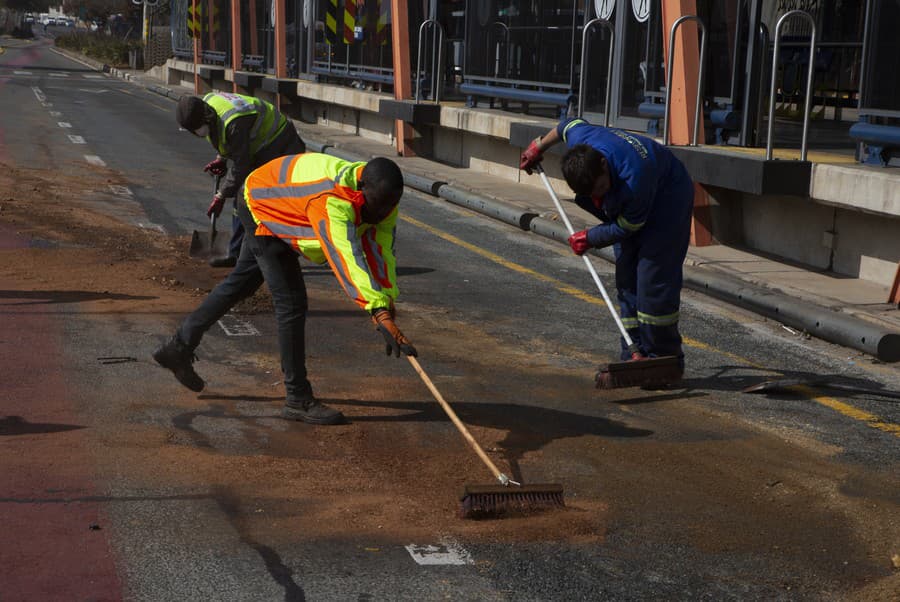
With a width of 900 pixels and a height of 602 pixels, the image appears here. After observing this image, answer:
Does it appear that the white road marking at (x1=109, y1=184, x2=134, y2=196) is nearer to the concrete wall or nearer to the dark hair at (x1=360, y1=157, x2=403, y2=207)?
the concrete wall

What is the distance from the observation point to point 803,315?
8.68 meters

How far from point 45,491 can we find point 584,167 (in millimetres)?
3187

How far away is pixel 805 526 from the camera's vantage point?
495 cm

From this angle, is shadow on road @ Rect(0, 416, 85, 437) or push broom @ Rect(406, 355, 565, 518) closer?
push broom @ Rect(406, 355, 565, 518)

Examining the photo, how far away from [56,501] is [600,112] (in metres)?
10.5

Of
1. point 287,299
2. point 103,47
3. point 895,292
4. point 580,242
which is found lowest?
point 895,292

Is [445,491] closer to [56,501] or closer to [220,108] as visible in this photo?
[56,501]

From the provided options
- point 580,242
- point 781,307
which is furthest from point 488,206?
point 580,242

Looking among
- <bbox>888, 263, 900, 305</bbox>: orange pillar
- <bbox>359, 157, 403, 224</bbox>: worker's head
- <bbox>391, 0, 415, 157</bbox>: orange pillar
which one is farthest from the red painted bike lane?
<bbox>391, 0, 415, 157</bbox>: orange pillar

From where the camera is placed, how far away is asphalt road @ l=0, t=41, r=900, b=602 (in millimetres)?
4355

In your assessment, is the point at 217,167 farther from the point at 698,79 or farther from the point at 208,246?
the point at 698,79

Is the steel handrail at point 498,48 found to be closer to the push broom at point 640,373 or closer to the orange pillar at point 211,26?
the push broom at point 640,373

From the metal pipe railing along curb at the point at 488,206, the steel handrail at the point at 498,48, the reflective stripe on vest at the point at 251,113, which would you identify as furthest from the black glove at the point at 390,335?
the steel handrail at the point at 498,48

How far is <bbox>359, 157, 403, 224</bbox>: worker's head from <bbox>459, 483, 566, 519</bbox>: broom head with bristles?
52.4 inches
